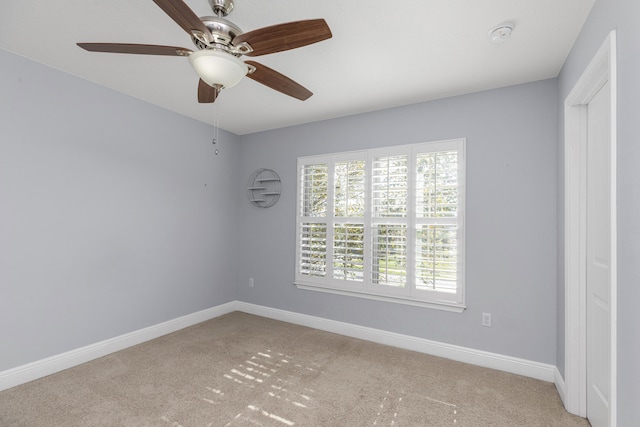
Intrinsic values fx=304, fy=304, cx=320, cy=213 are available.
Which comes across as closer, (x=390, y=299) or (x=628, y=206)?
(x=628, y=206)

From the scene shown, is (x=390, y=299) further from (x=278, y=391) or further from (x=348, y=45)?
(x=348, y=45)

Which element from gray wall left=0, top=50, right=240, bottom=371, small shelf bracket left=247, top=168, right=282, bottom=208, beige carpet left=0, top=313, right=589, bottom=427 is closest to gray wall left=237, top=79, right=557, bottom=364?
beige carpet left=0, top=313, right=589, bottom=427

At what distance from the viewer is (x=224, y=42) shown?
1.49m

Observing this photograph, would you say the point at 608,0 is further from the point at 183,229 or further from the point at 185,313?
the point at 185,313

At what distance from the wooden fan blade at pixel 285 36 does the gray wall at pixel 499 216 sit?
1.99 m

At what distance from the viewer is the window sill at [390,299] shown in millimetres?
2883

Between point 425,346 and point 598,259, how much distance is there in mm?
1691

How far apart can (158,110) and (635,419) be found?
4.17 metres

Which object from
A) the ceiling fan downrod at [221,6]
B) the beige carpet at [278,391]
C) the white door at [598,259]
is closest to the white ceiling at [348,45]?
the ceiling fan downrod at [221,6]

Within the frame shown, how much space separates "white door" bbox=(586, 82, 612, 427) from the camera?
1.72 metres

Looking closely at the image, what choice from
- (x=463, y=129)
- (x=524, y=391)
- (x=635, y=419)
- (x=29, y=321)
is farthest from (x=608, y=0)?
(x=29, y=321)

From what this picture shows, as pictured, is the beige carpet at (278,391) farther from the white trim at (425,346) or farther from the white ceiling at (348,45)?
the white ceiling at (348,45)

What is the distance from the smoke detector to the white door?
63 centimetres

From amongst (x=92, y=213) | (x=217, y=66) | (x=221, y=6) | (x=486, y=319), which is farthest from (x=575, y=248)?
(x=92, y=213)
